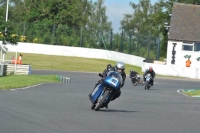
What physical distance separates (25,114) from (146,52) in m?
53.7

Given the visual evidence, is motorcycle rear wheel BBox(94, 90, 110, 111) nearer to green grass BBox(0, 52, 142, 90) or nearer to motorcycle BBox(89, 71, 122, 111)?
motorcycle BBox(89, 71, 122, 111)

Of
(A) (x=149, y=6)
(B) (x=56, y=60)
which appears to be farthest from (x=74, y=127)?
(A) (x=149, y=6)

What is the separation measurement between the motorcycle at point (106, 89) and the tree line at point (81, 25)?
68.4ft

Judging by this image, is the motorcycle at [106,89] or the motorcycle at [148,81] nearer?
the motorcycle at [106,89]

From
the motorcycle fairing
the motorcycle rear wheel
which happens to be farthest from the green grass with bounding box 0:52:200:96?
the motorcycle rear wheel

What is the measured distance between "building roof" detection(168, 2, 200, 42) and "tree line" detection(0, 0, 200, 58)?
2223 mm

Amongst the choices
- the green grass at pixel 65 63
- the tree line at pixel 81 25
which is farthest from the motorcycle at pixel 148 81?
the green grass at pixel 65 63

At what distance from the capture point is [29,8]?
89.9 metres

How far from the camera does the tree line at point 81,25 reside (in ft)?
220

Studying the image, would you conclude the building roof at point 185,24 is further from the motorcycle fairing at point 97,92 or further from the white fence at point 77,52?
the motorcycle fairing at point 97,92

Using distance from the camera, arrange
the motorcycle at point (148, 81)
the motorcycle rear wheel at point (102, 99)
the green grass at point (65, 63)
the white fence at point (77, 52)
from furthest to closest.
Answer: the white fence at point (77, 52)
the green grass at point (65, 63)
the motorcycle at point (148, 81)
the motorcycle rear wheel at point (102, 99)

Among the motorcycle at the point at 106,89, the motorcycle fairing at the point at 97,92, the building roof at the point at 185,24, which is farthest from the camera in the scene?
the building roof at the point at 185,24

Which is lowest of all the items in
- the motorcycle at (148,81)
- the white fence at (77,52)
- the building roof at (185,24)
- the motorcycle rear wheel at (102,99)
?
the motorcycle at (148,81)

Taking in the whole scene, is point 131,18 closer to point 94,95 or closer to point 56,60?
point 56,60
